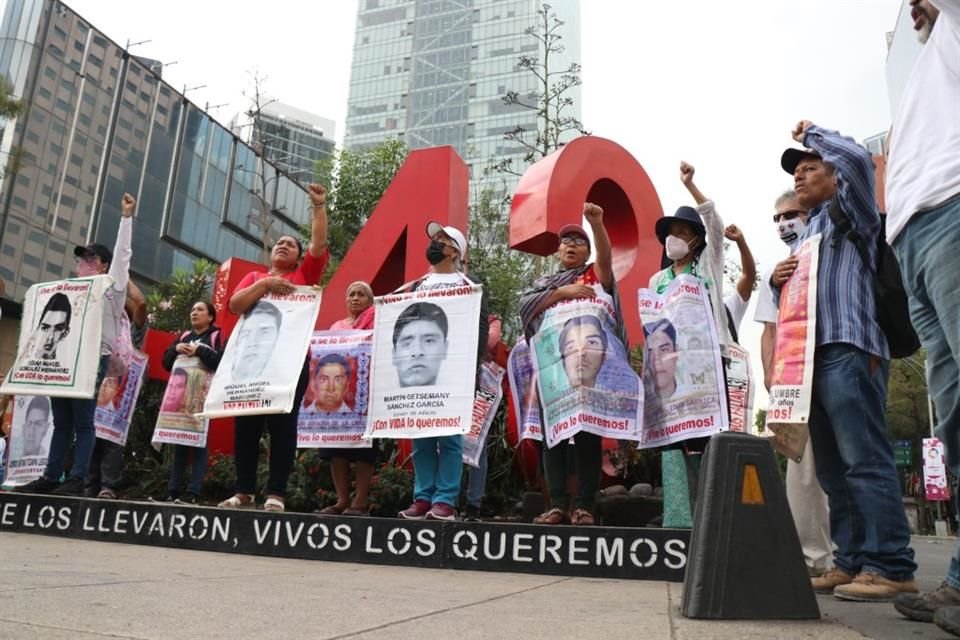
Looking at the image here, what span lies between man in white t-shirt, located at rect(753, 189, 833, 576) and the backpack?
660 mm

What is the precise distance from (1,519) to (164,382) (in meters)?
3.27

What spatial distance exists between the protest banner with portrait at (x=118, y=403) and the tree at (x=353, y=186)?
47.3 ft

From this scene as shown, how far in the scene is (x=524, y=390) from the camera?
4.93 metres

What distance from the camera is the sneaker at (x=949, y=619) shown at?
1.75 meters

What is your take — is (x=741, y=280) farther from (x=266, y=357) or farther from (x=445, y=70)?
(x=445, y=70)

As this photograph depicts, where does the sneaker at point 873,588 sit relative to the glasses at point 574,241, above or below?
below

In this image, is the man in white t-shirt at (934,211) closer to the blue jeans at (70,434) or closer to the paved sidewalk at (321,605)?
the paved sidewalk at (321,605)

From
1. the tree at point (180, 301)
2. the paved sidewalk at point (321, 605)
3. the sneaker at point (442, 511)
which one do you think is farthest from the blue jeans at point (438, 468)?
the tree at point (180, 301)

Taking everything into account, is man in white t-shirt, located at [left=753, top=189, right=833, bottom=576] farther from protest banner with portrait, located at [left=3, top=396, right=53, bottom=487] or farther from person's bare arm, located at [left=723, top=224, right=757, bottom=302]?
protest banner with portrait, located at [left=3, top=396, right=53, bottom=487]

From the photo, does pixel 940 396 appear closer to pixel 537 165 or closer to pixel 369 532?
pixel 369 532

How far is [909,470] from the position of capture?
3622cm

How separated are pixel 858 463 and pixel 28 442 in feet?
20.8

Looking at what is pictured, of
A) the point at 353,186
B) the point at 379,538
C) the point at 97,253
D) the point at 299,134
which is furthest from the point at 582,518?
the point at 299,134

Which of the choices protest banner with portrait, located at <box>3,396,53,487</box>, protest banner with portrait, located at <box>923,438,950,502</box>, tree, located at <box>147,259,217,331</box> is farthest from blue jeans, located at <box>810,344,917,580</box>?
protest banner with portrait, located at <box>923,438,950,502</box>
